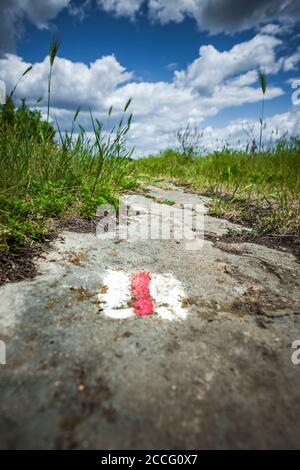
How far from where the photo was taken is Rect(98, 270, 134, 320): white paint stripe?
1.28 metres

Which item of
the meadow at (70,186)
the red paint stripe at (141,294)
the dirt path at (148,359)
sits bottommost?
the dirt path at (148,359)

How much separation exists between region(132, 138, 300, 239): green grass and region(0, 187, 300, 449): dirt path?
1227 millimetres

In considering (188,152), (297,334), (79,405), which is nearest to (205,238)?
(297,334)

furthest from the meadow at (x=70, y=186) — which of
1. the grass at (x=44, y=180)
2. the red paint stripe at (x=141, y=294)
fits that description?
the red paint stripe at (x=141, y=294)

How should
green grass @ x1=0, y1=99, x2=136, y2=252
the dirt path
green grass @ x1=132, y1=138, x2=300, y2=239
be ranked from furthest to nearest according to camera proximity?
green grass @ x1=132, y1=138, x2=300, y2=239, green grass @ x1=0, y1=99, x2=136, y2=252, the dirt path

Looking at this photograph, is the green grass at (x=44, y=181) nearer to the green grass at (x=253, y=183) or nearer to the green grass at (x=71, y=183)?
the green grass at (x=71, y=183)

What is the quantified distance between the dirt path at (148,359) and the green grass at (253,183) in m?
1.23

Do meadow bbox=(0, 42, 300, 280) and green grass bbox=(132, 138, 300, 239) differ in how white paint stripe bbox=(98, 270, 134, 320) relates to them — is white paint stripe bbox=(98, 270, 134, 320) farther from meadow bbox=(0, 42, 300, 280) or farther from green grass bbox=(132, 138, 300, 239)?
green grass bbox=(132, 138, 300, 239)

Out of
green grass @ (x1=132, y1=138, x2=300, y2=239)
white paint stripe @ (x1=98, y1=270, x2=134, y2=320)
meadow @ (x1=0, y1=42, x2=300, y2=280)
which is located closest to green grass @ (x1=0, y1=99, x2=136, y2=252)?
meadow @ (x1=0, y1=42, x2=300, y2=280)

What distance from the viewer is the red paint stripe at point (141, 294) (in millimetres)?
1316

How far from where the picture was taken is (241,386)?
3.10 feet

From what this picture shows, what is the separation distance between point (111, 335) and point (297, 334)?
0.77 metres

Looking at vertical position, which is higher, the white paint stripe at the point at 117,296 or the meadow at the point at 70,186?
the meadow at the point at 70,186

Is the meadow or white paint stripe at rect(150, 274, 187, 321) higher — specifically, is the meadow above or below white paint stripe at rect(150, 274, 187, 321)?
above
